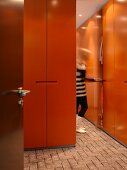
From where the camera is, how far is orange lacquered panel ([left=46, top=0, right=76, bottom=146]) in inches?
139

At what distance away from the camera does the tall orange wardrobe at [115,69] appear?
3719 millimetres

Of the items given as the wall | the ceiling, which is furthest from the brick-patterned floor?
the ceiling

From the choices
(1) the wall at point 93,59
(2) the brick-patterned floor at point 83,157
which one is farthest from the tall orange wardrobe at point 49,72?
(1) the wall at point 93,59

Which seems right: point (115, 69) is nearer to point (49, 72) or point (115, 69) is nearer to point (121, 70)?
point (121, 70)

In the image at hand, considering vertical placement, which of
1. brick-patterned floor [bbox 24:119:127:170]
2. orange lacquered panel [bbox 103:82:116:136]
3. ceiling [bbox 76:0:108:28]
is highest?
ceiling [bbox 76:0:108:28]

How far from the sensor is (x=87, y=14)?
5387 millimetres

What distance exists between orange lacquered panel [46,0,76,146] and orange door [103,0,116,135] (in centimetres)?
93

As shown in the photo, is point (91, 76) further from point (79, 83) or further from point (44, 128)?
point (44, 128)

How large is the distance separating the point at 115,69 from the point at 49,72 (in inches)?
48.3

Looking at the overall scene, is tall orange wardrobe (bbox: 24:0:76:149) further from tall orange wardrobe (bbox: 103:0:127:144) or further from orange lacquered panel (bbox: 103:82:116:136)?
orange lacquered panel (bbox: 103:82:116:136)

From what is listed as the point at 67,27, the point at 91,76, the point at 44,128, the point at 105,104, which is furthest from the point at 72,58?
the point at 91,76

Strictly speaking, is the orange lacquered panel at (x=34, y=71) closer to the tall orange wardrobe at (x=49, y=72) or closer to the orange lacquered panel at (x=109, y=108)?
the tall orange wardrobe at (x=49, y=72)

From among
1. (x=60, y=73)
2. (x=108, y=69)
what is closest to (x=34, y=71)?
(x=60, y=73)

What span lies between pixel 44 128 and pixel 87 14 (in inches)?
121
